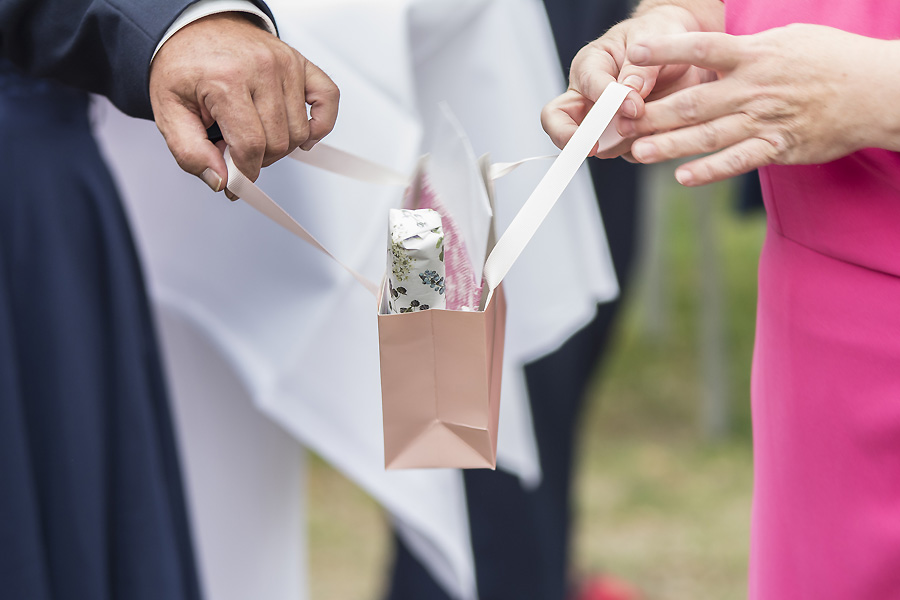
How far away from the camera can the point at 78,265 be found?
2.88 feet

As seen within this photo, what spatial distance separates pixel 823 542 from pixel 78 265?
0.73 meters

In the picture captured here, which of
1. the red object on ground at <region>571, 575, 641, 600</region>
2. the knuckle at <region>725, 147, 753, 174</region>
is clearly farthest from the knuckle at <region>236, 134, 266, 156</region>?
the red object on ground at <region>571, 575, 641, 600</region>

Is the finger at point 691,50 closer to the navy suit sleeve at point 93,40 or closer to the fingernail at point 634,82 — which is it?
the fingernail at point 634,82

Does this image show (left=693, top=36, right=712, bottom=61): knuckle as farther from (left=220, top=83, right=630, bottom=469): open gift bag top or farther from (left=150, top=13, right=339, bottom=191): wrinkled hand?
(left=150, top=13, right=339, bottom=191): wrinkled hand

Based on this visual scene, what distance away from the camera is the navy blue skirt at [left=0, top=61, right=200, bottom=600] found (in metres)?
0.81

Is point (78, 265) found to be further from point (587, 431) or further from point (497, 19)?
point (587, 431)

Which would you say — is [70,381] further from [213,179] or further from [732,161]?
[732,161]

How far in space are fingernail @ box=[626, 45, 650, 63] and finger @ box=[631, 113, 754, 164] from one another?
0.17ft

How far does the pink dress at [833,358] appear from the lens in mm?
615

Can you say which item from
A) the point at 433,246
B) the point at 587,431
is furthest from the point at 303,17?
the point at 587,431

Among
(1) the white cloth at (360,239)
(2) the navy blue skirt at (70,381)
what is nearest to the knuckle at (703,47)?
(1) the white cloth at (360,239)

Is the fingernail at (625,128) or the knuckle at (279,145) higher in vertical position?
the fingernail at (625,128)

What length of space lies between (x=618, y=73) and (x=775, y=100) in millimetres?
134

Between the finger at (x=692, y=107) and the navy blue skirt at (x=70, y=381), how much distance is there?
57 cm
